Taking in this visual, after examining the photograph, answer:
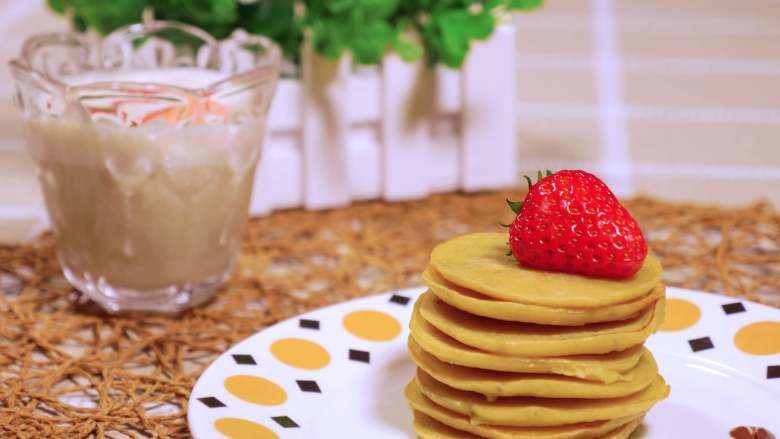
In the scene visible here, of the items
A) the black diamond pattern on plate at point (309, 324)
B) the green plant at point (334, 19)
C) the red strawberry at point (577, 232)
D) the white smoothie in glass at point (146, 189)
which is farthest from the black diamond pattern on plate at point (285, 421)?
the green plant at point (334, 19)

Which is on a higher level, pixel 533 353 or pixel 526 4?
pixel 526 4

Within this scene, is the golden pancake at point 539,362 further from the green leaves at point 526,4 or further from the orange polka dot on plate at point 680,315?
the green leaves at point 526,4

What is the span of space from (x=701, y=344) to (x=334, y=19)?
1048 mm

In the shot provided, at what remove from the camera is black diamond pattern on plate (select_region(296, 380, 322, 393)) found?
4.85 ft

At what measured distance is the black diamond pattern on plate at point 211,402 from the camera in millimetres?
1346

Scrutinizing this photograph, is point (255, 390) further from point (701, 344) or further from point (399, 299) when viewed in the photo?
point (701, 344)

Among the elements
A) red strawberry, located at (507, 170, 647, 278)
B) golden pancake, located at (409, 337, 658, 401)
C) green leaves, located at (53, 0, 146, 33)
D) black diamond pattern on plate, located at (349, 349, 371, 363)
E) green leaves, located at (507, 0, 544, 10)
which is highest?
green leaves, located at (53, 0, 146, 33)

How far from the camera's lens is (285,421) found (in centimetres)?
137

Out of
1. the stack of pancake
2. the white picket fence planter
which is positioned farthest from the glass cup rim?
the stack of pancake

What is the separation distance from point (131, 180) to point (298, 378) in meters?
0.50

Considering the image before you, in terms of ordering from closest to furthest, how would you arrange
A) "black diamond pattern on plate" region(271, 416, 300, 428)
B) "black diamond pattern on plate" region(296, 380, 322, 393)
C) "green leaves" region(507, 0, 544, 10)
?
"black diamond pattern on plate" region(271, 416, 300, 428), "black diamond pattern on plate" region(296, 380, 322, 393), "green leaves" region(507, 0, 544, 10)

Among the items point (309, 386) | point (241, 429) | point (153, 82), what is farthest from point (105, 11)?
point (241, 429)

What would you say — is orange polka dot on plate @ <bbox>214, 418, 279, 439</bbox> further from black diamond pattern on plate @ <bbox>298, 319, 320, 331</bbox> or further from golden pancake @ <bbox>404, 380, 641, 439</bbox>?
black diamond pattern on plate @ <bbox>298, 319, 320, 331</bbox>

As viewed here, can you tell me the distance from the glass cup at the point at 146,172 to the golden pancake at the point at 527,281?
1.81ft
